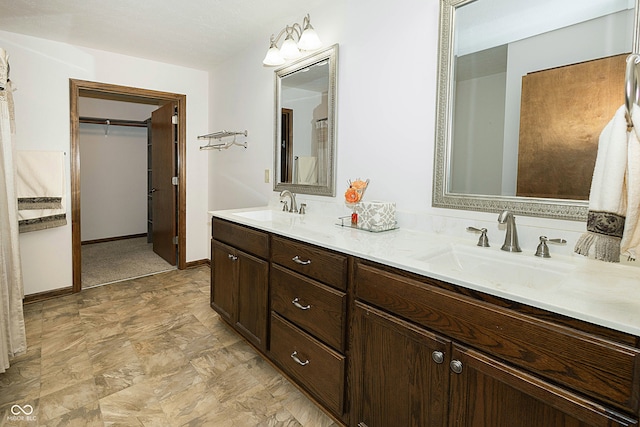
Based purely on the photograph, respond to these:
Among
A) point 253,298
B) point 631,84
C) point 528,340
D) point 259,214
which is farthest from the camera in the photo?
point 259,214

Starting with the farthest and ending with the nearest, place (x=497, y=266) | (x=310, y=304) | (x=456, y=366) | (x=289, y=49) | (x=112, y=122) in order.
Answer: (x=112, y=122) < (x=289, y=49) < (x=310, y=304) < (x=497, y=266) < (x=456, y=366)

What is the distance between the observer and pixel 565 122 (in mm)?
1271

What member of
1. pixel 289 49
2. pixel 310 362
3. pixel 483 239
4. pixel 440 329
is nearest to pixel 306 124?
pixel 289 49

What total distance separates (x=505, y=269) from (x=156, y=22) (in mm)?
2866

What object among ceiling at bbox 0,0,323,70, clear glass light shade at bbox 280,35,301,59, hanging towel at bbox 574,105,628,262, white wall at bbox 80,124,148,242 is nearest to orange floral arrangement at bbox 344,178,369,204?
clear glass light shade at bbox 280,35,301,59

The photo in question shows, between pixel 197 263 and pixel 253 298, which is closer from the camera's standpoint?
pixel 253 298

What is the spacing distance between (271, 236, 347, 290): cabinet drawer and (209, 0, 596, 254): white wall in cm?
57

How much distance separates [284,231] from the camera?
5.60 feet

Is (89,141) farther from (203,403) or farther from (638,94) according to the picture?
(638,94)

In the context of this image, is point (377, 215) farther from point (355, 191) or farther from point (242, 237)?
point (242, 237)

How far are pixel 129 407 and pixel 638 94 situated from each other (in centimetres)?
222

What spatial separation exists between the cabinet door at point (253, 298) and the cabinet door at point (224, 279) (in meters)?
0.07

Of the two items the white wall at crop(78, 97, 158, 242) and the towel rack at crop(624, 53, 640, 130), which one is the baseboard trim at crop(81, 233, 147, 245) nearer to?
the white wall at crop(78, 97, 158, 242)

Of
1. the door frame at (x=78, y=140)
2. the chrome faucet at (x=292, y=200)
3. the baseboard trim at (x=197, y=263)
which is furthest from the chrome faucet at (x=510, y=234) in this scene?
the baseboard trim at (x=197, y=263)
